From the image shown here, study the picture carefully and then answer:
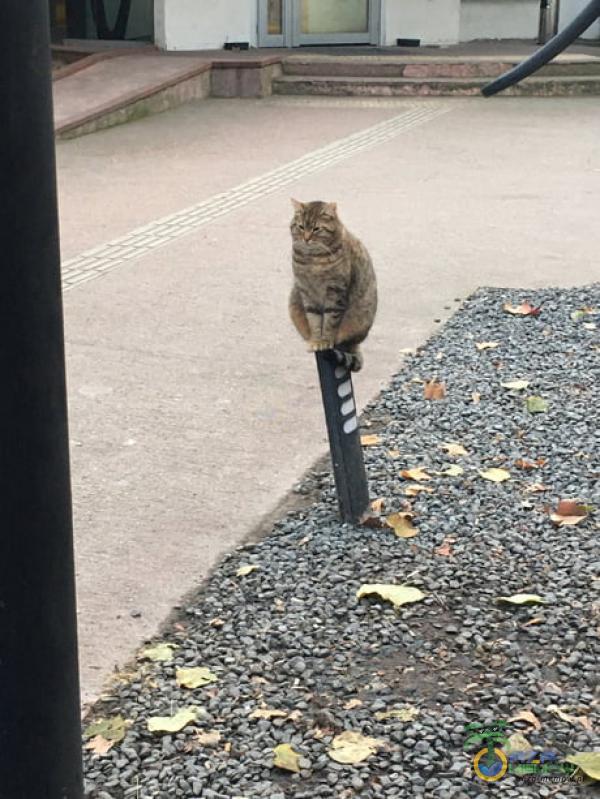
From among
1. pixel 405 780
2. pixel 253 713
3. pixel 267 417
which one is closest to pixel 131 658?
pixel 253 713

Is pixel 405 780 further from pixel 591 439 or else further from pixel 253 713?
pixel 591 439

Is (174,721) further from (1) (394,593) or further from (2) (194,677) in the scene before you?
(1) (394,593)

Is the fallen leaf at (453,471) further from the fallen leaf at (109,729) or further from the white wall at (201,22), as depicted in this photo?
the white wall at (201,22)

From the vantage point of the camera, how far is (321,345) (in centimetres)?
439

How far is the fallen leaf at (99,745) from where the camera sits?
314 cm

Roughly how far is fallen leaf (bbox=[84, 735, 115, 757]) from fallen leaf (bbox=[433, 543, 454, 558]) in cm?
142

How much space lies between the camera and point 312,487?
16.0 feet

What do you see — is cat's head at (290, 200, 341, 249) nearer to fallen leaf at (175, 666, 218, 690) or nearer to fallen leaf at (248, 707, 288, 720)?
fallen leaf at (175, 666, 218, 690)

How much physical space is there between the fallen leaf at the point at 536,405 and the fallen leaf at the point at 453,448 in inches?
22.9

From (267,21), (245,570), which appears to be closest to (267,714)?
(245,570)

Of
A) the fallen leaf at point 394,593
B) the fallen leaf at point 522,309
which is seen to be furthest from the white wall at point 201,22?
the fallen leaf at point 394,593

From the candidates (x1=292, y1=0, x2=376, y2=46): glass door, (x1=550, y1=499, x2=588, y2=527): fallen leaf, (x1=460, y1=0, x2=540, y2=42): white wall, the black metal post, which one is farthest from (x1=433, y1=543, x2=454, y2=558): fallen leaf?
(x1=460, y1=0, x2=540, y2=42): white wall

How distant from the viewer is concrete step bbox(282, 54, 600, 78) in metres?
16.4

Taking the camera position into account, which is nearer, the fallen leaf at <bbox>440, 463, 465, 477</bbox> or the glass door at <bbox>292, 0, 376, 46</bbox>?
the fallen leaf at <bbox>440, 463, 465, 477</bbox>
